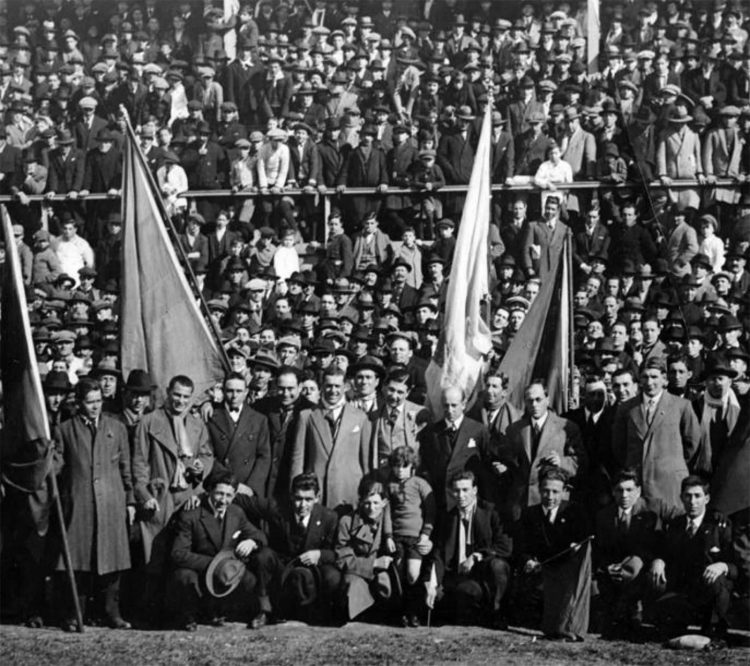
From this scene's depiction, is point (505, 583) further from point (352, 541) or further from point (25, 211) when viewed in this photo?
point (25, 211)

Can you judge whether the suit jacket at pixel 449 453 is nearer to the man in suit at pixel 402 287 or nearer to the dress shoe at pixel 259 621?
the dress shoe at pixel 259 621

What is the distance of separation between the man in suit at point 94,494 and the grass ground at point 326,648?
0.42 metres

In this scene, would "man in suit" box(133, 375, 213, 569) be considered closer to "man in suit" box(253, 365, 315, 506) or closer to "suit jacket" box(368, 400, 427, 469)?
"man in suit" box(253, 365, 315, 506)

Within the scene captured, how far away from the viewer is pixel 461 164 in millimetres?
17109

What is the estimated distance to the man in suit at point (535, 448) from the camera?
11109 millimetres

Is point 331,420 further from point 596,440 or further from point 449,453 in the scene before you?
point 596,440

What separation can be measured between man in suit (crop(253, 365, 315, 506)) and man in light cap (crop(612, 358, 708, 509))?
2.12 m

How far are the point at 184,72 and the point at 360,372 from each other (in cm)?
791

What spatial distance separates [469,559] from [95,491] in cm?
246

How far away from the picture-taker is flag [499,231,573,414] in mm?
12500

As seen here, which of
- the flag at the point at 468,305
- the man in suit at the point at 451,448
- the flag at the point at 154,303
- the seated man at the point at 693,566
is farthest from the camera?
the flag at the point at 154,303

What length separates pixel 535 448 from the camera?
1121 centimetres

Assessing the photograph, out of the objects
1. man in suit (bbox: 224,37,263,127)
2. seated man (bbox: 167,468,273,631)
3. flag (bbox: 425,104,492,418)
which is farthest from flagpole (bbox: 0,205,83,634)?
man in suit (bbox: 224,37,263,127)

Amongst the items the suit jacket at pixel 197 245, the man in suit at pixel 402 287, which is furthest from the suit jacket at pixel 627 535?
the suit jacket at pixel 197 245
